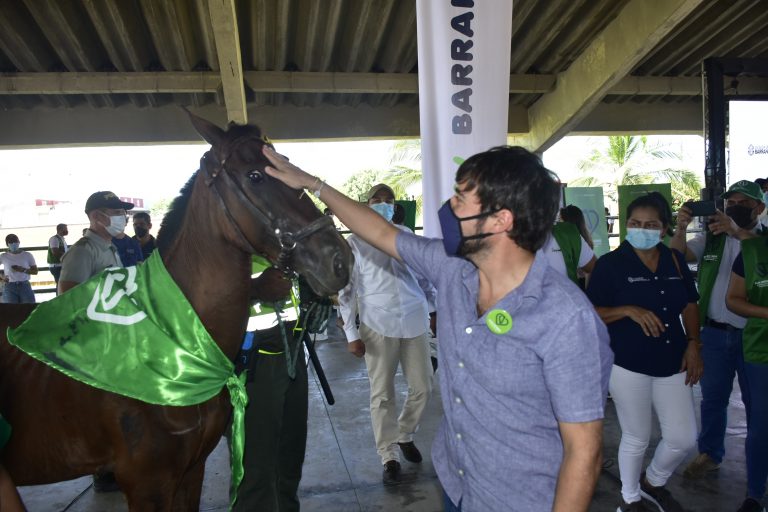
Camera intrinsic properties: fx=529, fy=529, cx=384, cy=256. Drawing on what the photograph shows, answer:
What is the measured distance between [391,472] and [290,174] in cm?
279

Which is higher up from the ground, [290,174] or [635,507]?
[290,174]

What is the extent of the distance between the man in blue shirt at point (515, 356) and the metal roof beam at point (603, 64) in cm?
734

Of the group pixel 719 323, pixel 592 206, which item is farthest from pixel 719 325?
pixel 592 206

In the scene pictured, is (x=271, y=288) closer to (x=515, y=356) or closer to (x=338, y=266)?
(x=338, y=266)

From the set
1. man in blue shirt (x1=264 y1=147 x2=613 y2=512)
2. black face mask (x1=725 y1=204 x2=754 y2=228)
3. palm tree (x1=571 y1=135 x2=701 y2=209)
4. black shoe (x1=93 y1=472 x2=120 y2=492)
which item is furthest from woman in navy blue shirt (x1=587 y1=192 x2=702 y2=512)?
palm tree (x1=571 y1=135 x2=701 y2=209)

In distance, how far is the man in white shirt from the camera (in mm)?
4098

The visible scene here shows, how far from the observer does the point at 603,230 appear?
9133 millimetres

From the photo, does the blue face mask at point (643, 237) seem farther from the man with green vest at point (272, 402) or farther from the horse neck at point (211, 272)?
the horse neck at point (211, 272)

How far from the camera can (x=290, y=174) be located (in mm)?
2047

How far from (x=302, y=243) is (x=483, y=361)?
2.86ft

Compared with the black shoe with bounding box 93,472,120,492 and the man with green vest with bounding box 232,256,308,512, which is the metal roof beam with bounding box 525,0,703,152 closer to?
the man with green vest with bounding box 232,256,308,512

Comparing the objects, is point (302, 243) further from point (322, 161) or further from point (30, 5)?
point (322, 161)

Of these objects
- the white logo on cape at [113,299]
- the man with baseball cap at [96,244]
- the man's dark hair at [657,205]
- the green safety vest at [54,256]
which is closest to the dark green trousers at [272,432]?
the white logo on cape at [113,299]

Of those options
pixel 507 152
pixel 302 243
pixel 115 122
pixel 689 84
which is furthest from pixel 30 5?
pixel 689 84
